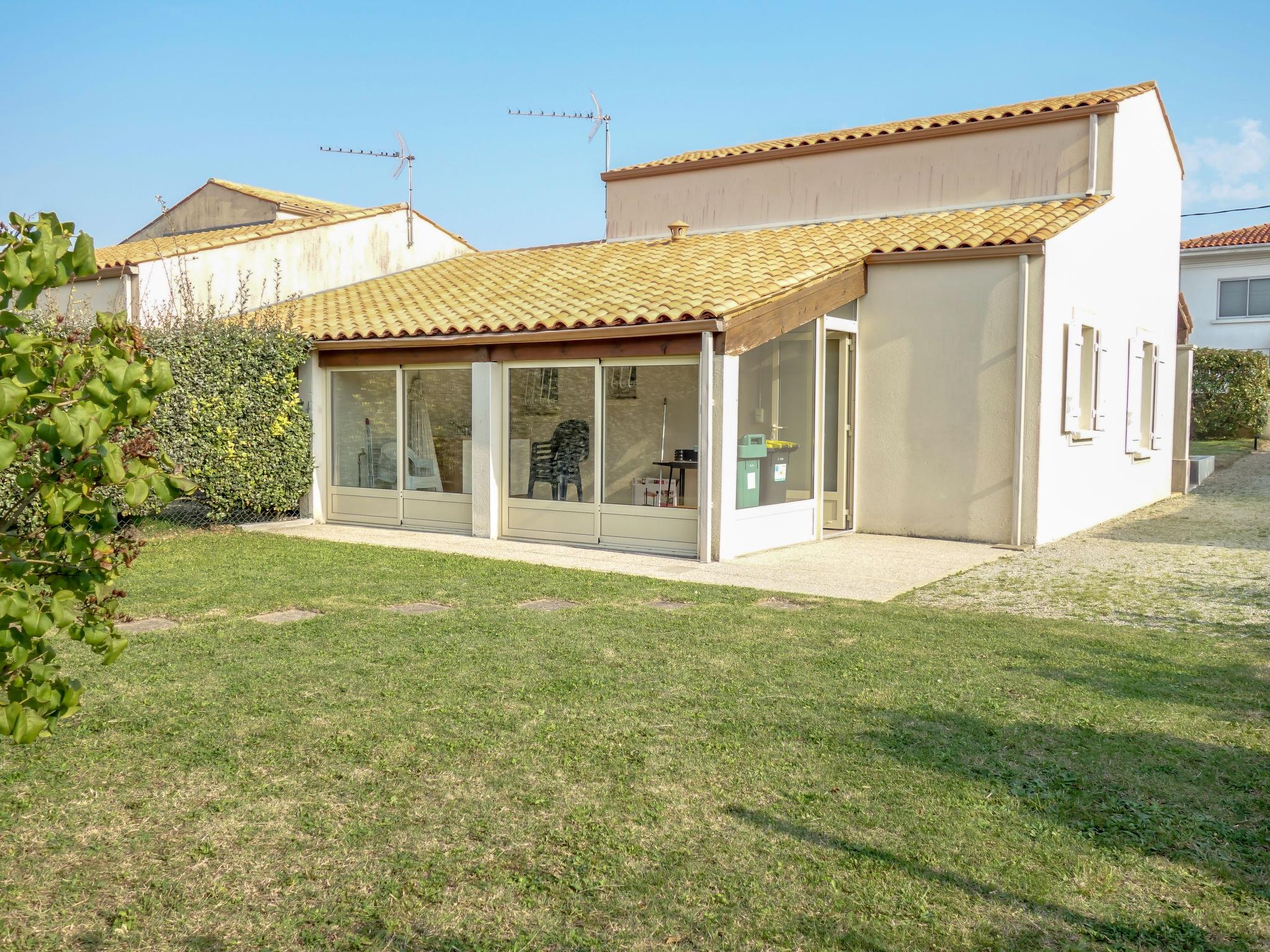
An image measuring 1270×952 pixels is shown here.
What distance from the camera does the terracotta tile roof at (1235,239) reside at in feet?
97.8

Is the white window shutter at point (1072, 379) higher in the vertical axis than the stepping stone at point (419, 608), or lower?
higher

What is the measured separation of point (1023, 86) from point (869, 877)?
19.2 m

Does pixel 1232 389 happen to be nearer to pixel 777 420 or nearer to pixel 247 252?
pixel 777 420

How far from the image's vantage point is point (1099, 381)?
13.5m

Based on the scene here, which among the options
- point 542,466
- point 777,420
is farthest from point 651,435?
point 542,466

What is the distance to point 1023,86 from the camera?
64.0ft

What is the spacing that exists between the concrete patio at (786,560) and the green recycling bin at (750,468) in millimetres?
600

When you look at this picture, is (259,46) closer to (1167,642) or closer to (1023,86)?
(1023,86)

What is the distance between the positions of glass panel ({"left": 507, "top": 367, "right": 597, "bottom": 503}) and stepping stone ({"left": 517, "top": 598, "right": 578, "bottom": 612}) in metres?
3.63

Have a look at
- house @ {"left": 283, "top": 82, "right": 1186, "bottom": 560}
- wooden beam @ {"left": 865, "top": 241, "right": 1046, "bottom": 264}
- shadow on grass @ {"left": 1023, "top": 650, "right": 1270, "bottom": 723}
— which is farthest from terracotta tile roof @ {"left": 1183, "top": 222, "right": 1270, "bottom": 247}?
shadow on grass @ {"left": 1023, "top": 650, "right": 1270, "bottom": 723}

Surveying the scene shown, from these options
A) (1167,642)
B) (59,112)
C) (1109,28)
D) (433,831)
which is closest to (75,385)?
(433,831)

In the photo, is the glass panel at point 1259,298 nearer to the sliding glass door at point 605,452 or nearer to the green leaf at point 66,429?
the sliding glass door at point 605,452

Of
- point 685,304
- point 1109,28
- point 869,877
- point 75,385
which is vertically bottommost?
point 869,877

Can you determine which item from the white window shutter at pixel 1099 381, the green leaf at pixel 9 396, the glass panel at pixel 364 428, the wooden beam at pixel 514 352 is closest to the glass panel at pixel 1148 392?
the white window shutter at pixel 1099 381
